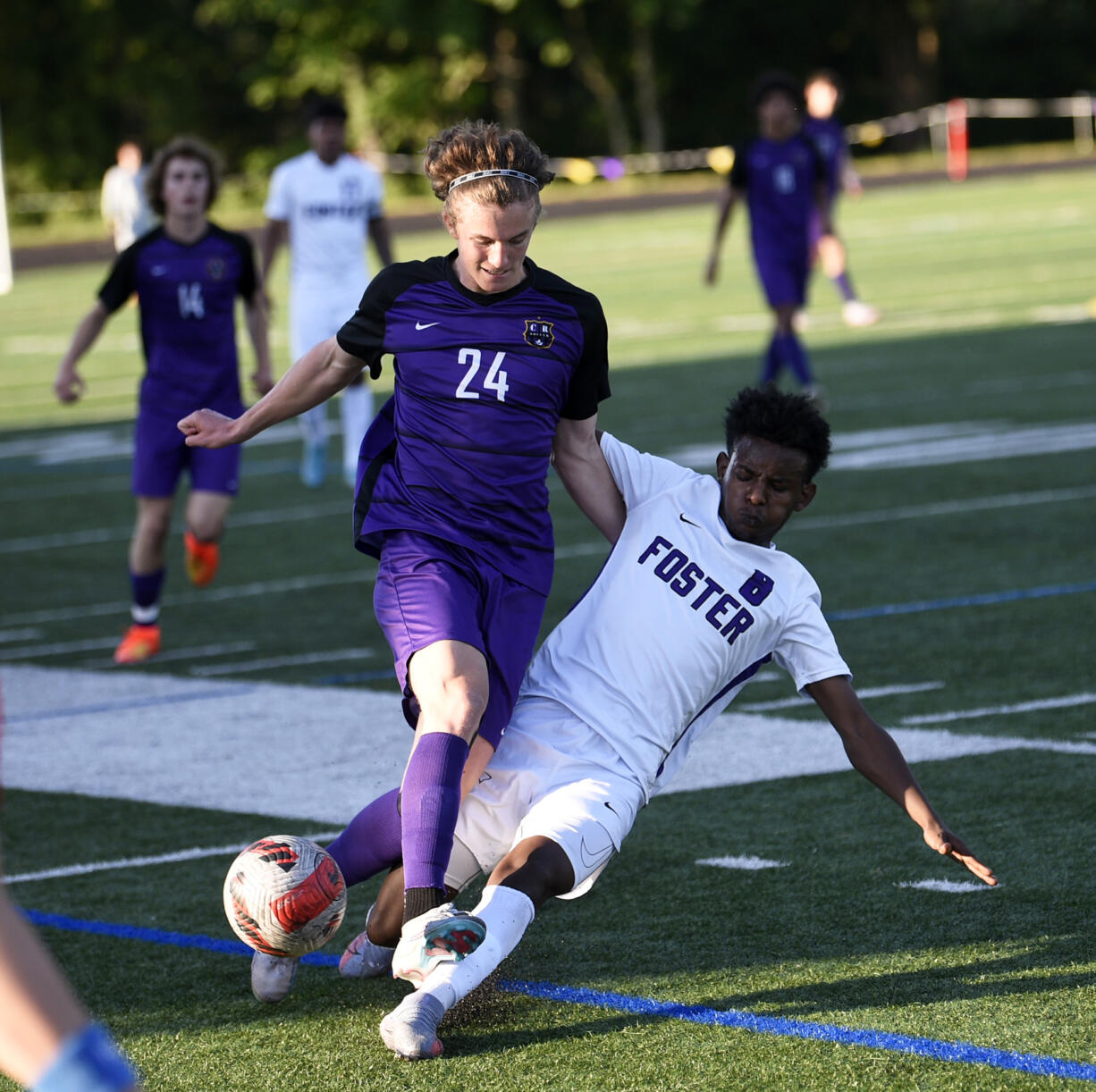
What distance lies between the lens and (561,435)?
5.18m

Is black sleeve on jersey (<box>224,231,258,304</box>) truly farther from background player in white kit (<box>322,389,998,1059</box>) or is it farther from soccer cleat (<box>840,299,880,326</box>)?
soccer cleat (<box>840,299,880,326</box>)

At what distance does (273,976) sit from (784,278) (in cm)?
1205

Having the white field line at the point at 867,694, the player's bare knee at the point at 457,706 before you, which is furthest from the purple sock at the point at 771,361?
the player's bare knee at the point at 457,706

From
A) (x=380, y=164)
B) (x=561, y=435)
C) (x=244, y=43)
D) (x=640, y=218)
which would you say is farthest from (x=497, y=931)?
(x=244, y=43)

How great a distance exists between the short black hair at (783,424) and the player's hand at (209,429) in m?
1.28

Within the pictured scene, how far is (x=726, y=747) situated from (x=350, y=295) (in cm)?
686

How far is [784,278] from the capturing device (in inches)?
635

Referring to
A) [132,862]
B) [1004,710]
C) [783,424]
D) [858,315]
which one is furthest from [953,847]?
[858,315]

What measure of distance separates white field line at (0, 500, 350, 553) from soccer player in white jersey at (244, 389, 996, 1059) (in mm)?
8370

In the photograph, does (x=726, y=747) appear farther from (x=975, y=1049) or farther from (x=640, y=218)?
(x=640, y=218)

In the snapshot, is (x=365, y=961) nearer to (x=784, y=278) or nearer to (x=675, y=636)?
(x=675, y=636)

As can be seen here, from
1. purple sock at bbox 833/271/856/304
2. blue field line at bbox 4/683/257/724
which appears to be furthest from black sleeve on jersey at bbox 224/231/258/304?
purple sock at bbox 833/271/856/304

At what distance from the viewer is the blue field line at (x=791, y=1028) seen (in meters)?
4.11

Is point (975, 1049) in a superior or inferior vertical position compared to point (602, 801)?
inferior
